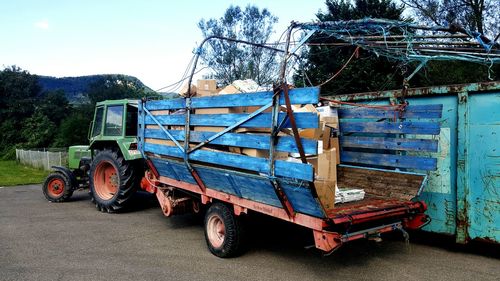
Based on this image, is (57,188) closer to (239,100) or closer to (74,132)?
(239,100)

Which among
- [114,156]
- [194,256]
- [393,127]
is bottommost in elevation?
[194,256]

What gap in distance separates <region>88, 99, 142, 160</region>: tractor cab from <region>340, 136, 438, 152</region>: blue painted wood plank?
13.4 feet

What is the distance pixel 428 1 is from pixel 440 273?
1504 cm

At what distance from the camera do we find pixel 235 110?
191 inches

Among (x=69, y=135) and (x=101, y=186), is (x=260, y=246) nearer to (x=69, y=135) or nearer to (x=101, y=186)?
(x=101, y=186)

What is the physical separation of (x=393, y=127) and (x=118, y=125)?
17.5ft

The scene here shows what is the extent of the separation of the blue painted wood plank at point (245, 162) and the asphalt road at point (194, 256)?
1.31m

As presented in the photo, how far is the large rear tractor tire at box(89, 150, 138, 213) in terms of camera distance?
24.7 feet

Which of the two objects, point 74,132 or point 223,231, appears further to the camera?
point 74,132

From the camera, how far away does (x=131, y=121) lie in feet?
26.4

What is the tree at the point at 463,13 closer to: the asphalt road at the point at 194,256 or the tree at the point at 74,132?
the asphalt road at the point at 194,256

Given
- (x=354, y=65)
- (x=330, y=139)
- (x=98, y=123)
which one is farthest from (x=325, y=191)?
(x=354, y=65)

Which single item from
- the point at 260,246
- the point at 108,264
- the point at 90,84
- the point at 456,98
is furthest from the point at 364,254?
the point at 90,84

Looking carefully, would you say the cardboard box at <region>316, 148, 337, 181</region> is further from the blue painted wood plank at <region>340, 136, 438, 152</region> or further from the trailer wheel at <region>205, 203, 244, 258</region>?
the trailer wheel at <region>205, 203, 244, 258</region>
